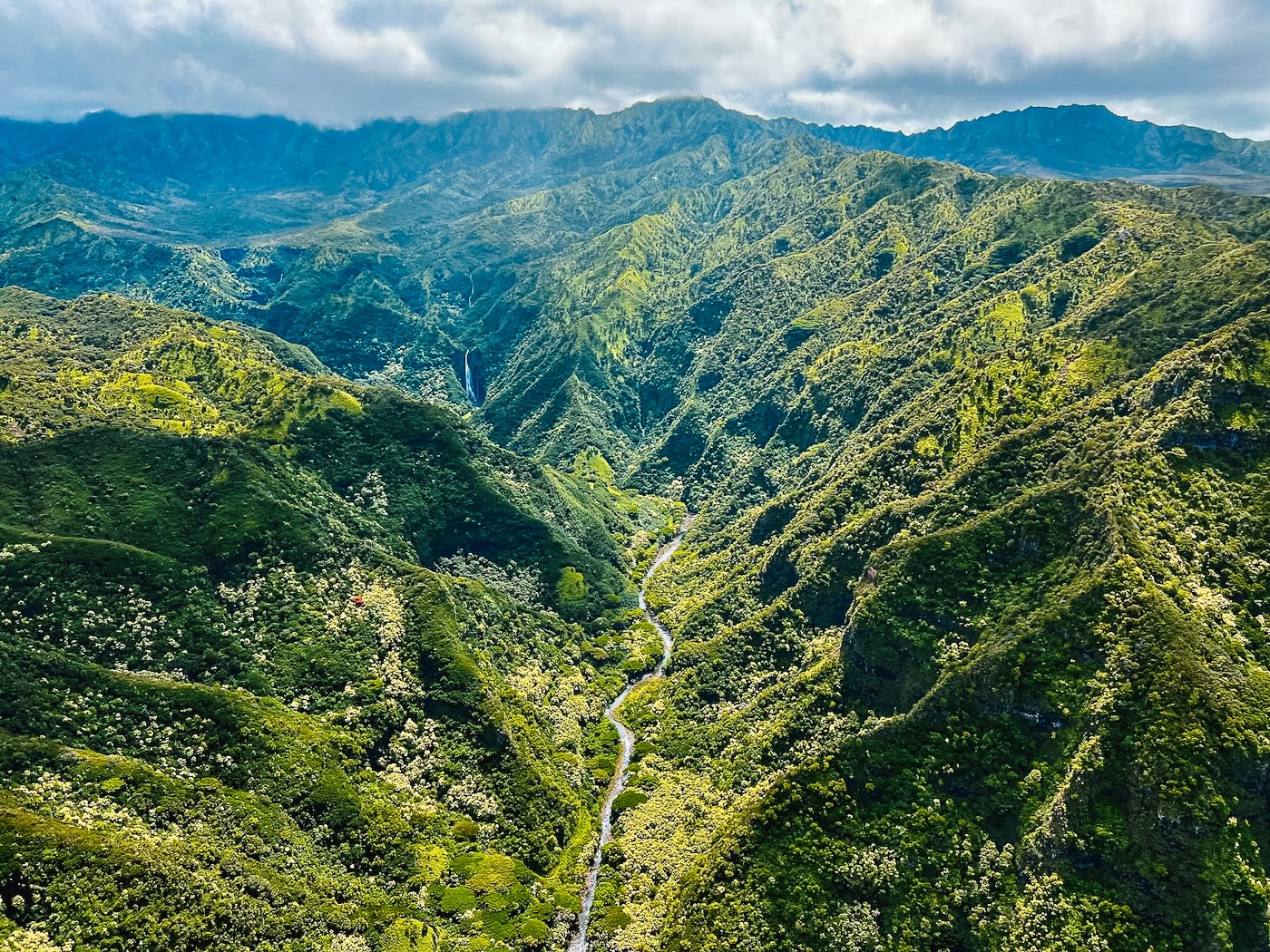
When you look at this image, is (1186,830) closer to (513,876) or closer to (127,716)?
(513,876)

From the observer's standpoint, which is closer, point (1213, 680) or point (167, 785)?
point (1213, 680)

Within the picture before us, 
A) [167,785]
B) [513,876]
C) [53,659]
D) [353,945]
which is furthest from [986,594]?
[53,659]

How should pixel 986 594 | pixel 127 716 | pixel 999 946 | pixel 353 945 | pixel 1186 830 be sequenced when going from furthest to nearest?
1. pixel 986 594
2. pixel 127 716
3. pixel 353 945
4. pixel 999 946
5. pixel 1186 830

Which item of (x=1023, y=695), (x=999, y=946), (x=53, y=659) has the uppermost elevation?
(x=53, y=659)

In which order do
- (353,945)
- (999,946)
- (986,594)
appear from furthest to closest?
1. (986,594)
2. (353,945)
3. (999,946)

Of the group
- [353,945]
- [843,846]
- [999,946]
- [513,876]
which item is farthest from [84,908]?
[999,946]

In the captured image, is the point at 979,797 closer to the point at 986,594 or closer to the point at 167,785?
the point at 986,594

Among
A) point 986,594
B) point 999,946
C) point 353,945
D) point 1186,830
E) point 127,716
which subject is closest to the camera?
point 1186,830

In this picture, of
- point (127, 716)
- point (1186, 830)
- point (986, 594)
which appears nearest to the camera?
point (1186, 830)

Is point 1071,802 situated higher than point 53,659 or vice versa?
point 53,659
